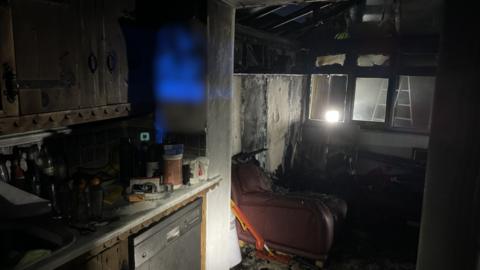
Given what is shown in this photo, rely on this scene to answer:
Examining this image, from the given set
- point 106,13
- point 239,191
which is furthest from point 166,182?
point 239,191

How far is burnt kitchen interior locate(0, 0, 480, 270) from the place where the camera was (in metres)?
1.39

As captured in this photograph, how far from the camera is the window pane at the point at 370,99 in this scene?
19.8 feet

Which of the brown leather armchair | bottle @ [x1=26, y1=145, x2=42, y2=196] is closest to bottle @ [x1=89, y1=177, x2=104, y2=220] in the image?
bottle @ [x1=26, y1=145, x2=42, y2=196]

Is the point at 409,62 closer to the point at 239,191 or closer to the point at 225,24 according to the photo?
the point at 239,191

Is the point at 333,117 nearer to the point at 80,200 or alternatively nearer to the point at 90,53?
the point at 90,53

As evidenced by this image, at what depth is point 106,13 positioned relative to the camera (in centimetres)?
183

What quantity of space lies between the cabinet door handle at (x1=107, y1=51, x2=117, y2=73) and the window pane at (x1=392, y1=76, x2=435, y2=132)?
5.20 metres

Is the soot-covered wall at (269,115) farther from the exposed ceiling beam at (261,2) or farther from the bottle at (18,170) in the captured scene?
the bottle at (18,170)

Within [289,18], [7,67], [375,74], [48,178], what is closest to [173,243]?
[48,178]

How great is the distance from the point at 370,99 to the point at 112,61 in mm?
5262

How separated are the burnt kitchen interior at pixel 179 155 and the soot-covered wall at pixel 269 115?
3 cm

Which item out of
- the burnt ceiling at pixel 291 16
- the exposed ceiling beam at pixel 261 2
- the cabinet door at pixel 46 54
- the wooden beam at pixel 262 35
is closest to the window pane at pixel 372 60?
the burnt ceiling at pixel 291 16

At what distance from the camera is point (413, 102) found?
5848 millimetres

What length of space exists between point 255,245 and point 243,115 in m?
1.58
